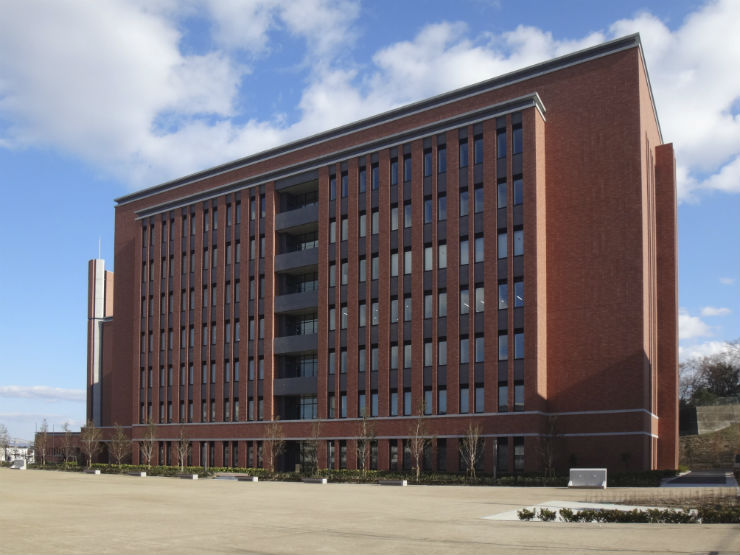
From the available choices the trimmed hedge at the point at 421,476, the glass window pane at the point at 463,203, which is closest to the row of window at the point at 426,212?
the glass window pane at the point at 463,203

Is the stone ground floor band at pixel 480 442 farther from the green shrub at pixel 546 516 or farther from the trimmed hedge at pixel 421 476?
the green shrub at pixel 546 516

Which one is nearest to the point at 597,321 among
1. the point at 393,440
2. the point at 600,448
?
the point at 600,448

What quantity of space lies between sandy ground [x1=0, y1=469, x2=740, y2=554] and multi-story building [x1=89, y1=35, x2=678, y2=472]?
63.6 feet

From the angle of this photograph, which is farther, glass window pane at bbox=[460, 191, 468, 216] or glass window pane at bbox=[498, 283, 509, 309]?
glass window pane at bbox=[460, 191, 468, 216]

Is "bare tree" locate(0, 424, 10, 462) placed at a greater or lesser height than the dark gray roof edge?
lesser

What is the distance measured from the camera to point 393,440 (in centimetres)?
5731

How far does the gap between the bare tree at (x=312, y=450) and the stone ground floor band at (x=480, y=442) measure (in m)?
0.11

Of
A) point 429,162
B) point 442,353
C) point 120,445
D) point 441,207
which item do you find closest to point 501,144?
point 429,162

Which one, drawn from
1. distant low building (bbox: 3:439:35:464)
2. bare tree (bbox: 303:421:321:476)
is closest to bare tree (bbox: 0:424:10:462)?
distant low building (bbox: 3:439:35:464)

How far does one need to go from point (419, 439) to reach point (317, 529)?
3387 centimetres

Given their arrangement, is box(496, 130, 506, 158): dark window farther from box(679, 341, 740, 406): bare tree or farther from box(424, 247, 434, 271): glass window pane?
box(679, 341, 740, 406): bare tree

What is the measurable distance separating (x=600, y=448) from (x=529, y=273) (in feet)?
38.8

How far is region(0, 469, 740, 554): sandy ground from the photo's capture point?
57.2ft

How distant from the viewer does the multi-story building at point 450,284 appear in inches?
2026
